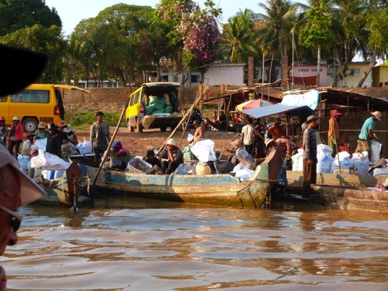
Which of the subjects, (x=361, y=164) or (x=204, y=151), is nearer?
(x=204, y=151)

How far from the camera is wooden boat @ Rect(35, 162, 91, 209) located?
12.3m

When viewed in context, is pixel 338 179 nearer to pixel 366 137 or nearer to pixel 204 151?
pixel 366 137

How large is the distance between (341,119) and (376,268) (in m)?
9.98

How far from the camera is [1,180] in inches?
79.9

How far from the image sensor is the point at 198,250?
317 inches

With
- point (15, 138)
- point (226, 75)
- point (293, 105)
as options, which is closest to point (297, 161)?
point (293, 105)

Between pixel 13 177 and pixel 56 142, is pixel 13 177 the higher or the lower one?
the higher one

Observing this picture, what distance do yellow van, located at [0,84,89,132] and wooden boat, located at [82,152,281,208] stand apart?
7.44 m

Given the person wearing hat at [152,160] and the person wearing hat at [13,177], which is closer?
the person wearing hat at [13,177]

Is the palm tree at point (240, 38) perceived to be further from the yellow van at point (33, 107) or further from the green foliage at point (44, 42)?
the yellow van at point (33, 107)

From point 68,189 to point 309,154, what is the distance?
13.2 ft

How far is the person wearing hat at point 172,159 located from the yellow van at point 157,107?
7.77 meters

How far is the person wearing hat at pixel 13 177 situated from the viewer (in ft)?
5.48

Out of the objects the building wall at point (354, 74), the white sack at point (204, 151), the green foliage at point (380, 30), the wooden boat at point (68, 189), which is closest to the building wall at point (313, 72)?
the building wall at point (354, 74)
